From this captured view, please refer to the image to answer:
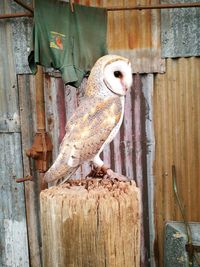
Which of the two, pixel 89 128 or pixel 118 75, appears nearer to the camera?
pixel 89 128

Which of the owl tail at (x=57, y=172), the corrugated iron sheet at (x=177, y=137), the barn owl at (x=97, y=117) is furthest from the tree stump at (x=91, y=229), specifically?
the corrugated iron sheet at (x=177, y=137)

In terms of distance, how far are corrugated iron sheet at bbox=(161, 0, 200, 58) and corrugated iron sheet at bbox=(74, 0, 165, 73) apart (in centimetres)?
10

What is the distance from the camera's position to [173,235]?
3.58m

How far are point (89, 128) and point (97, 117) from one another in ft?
0.38

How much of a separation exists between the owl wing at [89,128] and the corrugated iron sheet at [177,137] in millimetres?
1635

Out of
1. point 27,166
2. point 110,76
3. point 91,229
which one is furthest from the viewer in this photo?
point 27,166

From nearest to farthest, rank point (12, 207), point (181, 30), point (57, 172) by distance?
point (57, 172) < point (181, 30) < point (12, 207)

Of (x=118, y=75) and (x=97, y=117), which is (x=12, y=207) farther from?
(x=118, y=75)

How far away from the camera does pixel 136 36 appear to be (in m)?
3.76

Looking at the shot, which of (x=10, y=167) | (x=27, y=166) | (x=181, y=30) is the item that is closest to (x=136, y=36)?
(x=181, y=30)

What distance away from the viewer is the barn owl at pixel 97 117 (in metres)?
2.04

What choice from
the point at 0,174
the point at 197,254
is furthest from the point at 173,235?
the point at 0,174

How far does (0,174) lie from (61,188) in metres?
2.78

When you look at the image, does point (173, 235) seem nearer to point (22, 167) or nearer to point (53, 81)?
point (22, 167)
